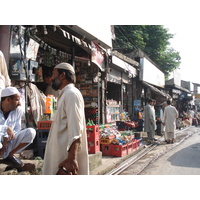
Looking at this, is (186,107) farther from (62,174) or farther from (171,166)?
(62,174)

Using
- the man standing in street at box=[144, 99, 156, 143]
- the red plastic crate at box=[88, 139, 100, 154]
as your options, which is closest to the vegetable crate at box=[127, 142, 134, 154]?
the red plastic crate at box=[88, 139, 100, 154]

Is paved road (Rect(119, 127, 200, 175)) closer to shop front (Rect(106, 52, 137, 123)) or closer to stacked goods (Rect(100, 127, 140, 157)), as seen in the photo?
stacked goods (Rect(100, 127, 140, 157))

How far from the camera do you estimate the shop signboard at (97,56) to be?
Answer: 7275 millimetres

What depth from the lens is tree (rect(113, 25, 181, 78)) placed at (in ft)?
59.5

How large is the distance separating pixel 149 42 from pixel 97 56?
1635 centimetres

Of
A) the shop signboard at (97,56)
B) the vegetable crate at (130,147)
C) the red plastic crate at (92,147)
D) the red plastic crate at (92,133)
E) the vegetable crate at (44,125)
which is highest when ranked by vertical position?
the shop signboard at (97,56)

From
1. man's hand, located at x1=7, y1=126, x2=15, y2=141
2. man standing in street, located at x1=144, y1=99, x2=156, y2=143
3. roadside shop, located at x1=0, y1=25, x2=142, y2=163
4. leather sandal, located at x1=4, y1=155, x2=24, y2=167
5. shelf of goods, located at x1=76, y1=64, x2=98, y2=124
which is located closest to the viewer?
man's hand, located at x1=7, y1=126, x2=15, y2=141

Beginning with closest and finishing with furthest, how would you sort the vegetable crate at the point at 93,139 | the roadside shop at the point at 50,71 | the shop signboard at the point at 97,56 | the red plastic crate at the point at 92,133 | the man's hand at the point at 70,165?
the man's hand at the point at 70,165 → the roadside shop at the point at 50,71 → the vegetable crate at the point at 93,139 → the red plastic crate at the point at 92,133 → the shop signboard at the point at 97,56

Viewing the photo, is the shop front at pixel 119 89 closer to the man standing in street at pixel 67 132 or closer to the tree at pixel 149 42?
the tree at pixel 149 42

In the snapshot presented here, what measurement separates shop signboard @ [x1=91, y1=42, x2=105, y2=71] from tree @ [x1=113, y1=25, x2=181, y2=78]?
22.9 feet

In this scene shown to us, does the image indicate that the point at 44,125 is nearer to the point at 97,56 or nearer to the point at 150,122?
the point at 97,56

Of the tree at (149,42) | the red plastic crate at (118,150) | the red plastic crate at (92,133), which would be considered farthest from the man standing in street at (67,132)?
the tree at (149,42)

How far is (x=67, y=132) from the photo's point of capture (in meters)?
2.16

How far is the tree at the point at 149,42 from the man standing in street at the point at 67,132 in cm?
1309
